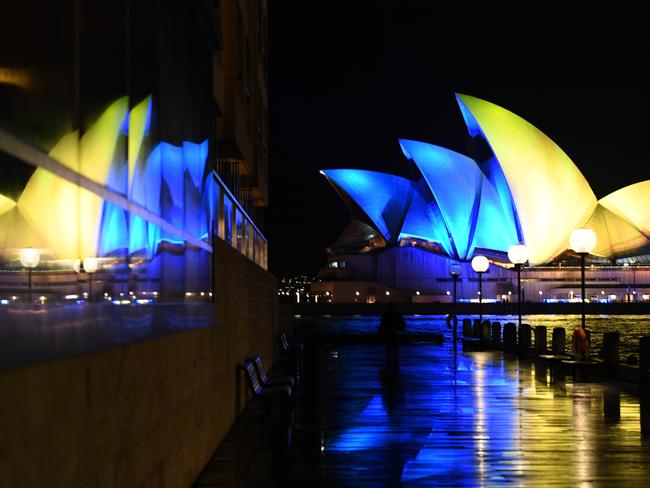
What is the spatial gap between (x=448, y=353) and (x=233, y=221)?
11.5 meters

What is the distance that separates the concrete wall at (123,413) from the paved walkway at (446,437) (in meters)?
0.58

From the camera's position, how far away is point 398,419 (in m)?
10.0

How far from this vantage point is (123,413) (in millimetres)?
3922

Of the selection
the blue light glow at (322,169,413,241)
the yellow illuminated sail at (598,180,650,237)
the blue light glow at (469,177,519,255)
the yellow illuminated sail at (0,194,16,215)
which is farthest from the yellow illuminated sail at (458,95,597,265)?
the yellow illuminated sail at (0,194,16,215)

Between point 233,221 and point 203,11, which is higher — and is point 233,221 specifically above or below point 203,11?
below

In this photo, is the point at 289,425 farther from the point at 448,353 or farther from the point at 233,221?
the point at 448,353

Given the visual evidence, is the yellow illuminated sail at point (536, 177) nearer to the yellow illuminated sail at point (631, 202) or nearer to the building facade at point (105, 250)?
the yellow illuminated sail at point (631, 202)

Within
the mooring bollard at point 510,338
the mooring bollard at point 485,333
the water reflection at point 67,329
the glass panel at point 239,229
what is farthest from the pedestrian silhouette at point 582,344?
the water reflection at point 67,329


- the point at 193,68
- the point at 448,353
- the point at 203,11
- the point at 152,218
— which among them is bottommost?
the point at 448,353

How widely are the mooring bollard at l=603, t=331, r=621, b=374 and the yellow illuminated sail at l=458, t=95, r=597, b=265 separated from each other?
38758 mm

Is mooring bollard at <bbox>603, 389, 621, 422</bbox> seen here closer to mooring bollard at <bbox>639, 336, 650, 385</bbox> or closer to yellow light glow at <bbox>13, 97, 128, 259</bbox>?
mooring bollard at <bbox>639, 336, 650, 385</bbox>

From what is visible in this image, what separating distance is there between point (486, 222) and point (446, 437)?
5917cm

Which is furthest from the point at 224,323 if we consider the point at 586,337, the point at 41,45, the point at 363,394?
the point at 586,337

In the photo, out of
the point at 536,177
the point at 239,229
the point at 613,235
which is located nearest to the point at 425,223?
the point at 613,235
